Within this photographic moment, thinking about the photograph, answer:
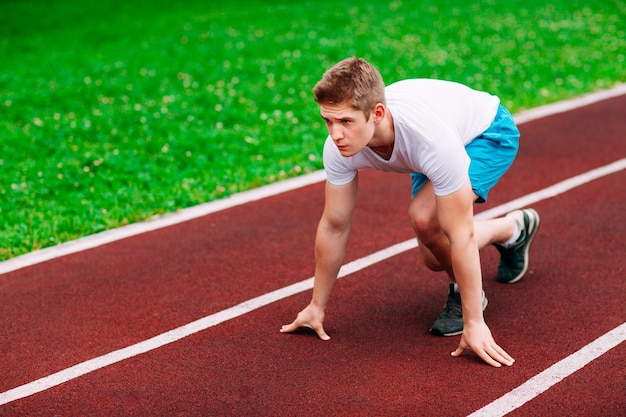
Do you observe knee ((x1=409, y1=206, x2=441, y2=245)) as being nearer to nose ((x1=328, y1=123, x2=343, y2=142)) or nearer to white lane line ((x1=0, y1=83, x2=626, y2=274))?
nose ((x1=328, y1=123, x2=343, y2=142))

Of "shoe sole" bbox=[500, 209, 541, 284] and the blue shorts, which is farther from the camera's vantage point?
"shoe sole" bbox=[500, 209, 541, 284]

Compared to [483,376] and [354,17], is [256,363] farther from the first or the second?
[354,17]

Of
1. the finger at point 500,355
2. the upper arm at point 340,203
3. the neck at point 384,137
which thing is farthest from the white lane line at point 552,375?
the neck at point 384,137

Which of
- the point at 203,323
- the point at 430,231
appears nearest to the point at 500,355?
the point at 430,231

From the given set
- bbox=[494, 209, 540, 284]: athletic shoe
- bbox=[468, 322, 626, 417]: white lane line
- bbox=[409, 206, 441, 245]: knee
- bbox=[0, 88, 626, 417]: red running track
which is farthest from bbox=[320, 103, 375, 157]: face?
bbox=[494, 209, 540, 284]: athletic shoe

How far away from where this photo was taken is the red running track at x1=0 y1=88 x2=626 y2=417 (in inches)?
171

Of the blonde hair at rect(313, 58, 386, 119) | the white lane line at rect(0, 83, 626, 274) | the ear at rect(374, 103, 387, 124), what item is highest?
the blonde hair at rect(313, 58, 386, 119)

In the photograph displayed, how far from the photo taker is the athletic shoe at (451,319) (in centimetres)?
500

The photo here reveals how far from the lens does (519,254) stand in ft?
18.8

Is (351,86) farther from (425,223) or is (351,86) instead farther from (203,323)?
(203,323)

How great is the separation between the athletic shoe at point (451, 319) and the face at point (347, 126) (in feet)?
4.33

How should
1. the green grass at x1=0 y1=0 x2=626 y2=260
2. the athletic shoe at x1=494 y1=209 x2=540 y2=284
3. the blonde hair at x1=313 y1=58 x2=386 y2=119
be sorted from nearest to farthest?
the blonde hair at x1=313 y1=58 x2=386 y2=119, the athletic shoe at x1=494 y1=209 x2=540 y2=284, the green grass at x1=0 y1=0 x2=626 y2=260

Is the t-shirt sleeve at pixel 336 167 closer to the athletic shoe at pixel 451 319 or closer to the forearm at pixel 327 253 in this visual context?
the forearm at pixel 327 253

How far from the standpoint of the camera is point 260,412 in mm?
4203
